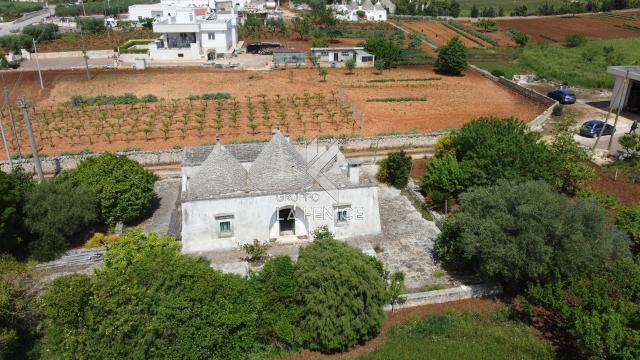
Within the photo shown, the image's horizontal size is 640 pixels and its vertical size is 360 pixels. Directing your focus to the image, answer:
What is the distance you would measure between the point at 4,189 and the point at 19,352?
7711 mm

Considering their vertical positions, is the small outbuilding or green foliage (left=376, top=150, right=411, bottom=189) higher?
the small outbuilding

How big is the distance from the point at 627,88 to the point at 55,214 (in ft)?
144

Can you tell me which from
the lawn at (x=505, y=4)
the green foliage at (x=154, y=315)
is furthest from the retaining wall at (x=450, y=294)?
the lawn at (x=505, y=4)

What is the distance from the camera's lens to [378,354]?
16.5m

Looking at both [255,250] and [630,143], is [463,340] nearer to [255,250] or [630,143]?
[255,250]

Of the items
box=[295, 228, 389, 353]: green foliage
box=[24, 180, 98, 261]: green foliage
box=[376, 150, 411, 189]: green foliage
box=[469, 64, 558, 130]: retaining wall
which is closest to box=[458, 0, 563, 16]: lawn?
box=[469, 64, 558, 130]: retaining wall

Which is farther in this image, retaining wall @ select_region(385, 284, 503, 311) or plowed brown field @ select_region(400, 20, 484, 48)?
plowed brown field @ select_region(400, 20, 484, 48)

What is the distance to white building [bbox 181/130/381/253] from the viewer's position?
2134 cm

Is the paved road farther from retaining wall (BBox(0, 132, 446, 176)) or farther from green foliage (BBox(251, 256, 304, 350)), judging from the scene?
green foliage (BBox(251, 256, 304, 350))

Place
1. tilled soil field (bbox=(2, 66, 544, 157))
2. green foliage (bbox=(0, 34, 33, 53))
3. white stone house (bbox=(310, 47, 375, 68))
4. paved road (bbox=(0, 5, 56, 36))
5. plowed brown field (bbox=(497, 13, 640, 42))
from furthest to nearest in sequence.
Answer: plowed brown field (bbox=(497, 13, 640, 42)) < paved road (bbox=(0, 5, 56, 36)) < green foliage (bbox=(0, 34, 33, 53)) < white stone house (bbox=(310, 47, 375, 68)) < tilled soil field (bbox=(2, 66, 544, 157))

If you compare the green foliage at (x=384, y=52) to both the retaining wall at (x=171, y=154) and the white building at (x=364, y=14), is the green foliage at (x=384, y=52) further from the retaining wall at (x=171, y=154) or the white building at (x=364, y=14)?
the white building at (x=364, y=14)

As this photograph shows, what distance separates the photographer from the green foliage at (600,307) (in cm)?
1447

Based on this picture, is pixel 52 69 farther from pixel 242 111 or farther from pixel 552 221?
pixel 552 221

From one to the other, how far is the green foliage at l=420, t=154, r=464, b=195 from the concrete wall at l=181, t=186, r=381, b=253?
16.3 feet
